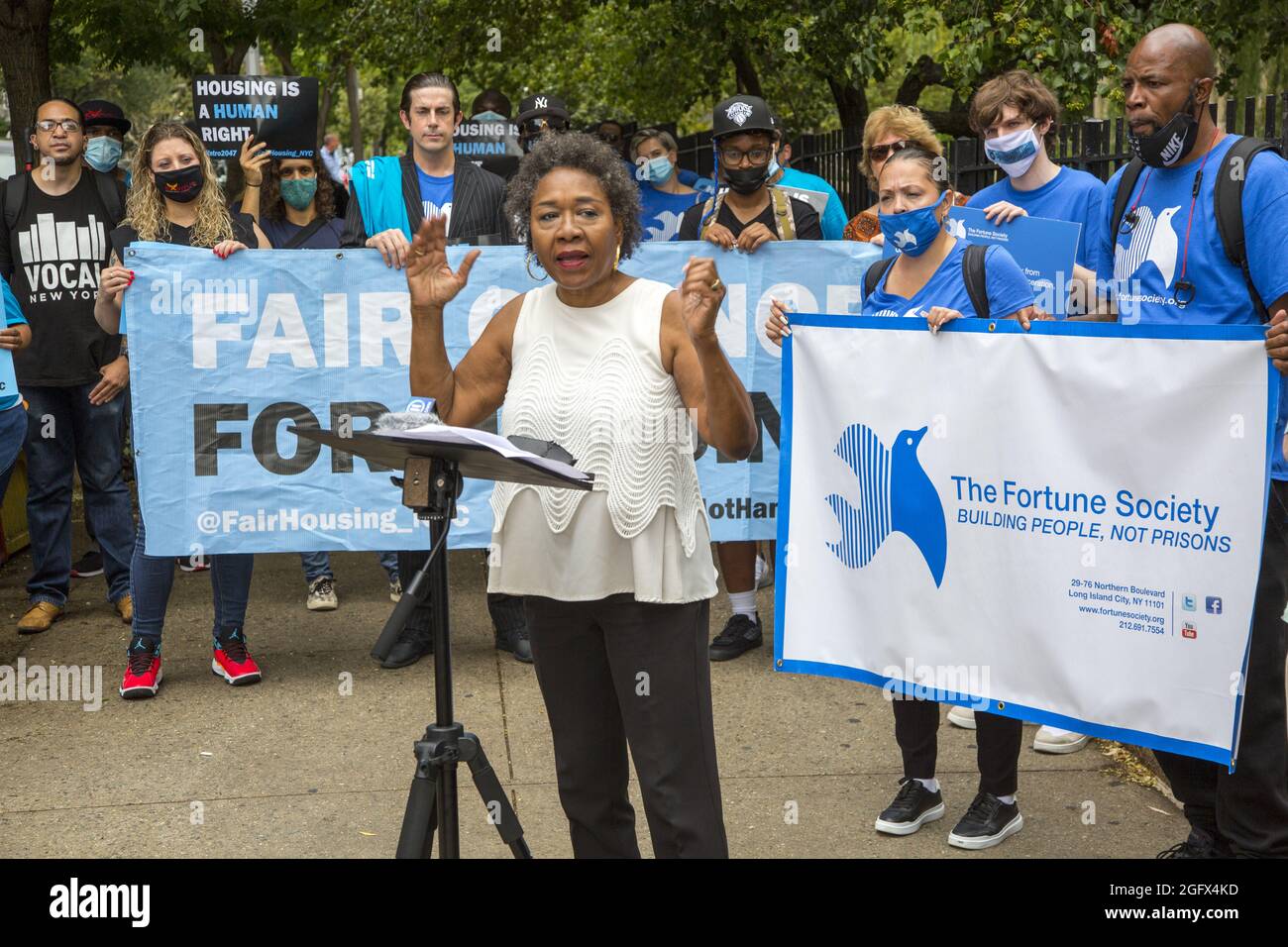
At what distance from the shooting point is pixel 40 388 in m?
7.00

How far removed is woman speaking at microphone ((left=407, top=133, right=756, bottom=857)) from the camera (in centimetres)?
342

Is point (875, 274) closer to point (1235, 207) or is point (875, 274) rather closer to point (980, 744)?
point (1235, 207)

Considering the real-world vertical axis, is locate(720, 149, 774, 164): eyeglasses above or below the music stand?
above

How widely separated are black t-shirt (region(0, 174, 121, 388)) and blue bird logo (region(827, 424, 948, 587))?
3970 mm

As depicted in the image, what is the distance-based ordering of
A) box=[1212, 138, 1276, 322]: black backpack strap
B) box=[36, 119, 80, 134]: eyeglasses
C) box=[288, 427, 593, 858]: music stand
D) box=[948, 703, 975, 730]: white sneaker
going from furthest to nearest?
box=[36, 119, 80, 134]: eyeglasses
box=[948, 703, 975, 730]: white sneaker
box=[1212, 138, 1276, 322]: black backpack strap
box=[288, 427, 593, 858]: music stand

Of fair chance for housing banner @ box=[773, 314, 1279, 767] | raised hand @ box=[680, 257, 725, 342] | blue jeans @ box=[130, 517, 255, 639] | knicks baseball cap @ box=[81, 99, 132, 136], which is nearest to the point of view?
raised hand @ box=[680, 257, 725, 342]

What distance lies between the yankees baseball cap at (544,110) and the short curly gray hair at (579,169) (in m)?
5.34

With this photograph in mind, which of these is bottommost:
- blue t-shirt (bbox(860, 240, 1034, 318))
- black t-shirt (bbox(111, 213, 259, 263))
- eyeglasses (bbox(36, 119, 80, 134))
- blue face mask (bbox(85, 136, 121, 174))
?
blue t-shirt (bbox(860, 240, 1034, 318))

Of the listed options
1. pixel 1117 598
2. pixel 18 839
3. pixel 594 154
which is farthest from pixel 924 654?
pixel 18 839

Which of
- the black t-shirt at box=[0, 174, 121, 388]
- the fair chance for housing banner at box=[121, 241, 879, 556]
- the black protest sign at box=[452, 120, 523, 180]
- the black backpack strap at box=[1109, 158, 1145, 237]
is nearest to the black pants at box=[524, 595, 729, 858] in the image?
the black backpack strap at box=[1109, 158, 1145, 237]

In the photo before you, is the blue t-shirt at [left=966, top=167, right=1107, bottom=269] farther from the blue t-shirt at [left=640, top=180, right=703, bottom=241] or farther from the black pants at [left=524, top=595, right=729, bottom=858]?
the blue t-shirt at [left=640, top=180, right=703, bottom=241]

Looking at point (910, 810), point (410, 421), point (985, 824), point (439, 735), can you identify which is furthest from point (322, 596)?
point (410, 421)

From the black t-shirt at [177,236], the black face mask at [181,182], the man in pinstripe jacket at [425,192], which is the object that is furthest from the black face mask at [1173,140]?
the black face mask at [181,182]

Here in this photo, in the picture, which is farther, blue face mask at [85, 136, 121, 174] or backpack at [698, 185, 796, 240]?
blue face mask at [85, 136, 121, 174]
